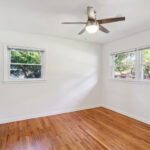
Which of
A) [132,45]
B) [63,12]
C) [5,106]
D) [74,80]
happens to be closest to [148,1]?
[63,12]

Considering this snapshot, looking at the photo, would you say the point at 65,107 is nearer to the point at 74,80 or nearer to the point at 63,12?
the point at 74,80

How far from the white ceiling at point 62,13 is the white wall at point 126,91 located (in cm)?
51

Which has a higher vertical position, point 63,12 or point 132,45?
point 63,12

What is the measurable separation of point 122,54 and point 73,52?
1.61m

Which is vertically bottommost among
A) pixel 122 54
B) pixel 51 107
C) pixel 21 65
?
pixel 51 107

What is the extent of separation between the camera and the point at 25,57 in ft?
11.0

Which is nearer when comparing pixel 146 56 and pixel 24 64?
pixel 146 56

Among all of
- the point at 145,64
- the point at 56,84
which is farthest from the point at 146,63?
the point at 56,84

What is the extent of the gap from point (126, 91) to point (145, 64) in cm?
95

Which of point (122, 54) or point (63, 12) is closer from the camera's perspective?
point (63, 12)

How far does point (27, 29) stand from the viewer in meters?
2.99

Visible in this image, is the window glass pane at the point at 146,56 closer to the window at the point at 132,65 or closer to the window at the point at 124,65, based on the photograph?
the window at the point at 132,65

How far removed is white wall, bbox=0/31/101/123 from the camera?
3.10m

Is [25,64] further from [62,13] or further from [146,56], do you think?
[146,56]
